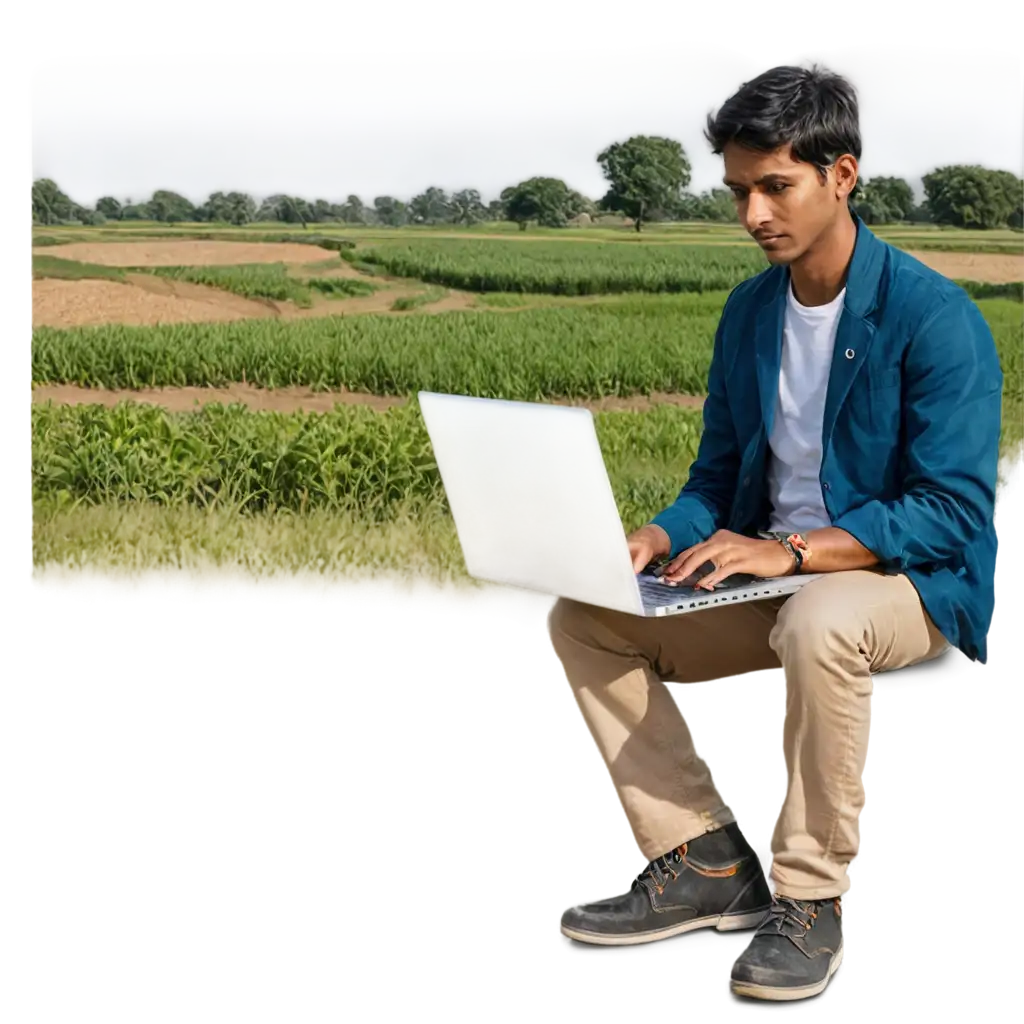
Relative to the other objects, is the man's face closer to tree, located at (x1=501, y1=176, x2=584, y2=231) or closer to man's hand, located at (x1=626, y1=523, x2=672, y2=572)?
man's hand, located at (x1=626, y1=523, x2=672, y2=572)

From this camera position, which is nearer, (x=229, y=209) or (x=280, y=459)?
(x=280, y=459)

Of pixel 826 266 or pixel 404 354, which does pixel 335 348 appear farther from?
pixel 826 266

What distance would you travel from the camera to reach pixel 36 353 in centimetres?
627

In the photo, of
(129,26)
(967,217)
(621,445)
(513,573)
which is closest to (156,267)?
(129,26)

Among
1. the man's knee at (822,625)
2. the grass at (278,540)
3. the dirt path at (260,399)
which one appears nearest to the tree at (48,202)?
the dirt path at (260,399)

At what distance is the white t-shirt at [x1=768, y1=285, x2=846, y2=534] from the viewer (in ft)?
9.71

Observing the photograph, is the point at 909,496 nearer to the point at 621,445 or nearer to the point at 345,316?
the point at 621,445

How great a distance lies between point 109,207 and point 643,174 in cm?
177

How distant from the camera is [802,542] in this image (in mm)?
2752

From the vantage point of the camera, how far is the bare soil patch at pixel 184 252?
628 centimetres

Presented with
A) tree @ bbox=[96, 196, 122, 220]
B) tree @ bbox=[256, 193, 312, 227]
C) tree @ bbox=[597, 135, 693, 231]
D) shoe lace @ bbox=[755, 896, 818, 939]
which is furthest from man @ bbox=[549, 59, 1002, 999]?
tree @ bbox=[96, 196, 122, 220]

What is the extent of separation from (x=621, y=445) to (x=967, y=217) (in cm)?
142

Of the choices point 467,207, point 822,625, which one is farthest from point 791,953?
point 467,207

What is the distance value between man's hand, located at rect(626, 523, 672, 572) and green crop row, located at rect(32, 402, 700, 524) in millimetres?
2636
